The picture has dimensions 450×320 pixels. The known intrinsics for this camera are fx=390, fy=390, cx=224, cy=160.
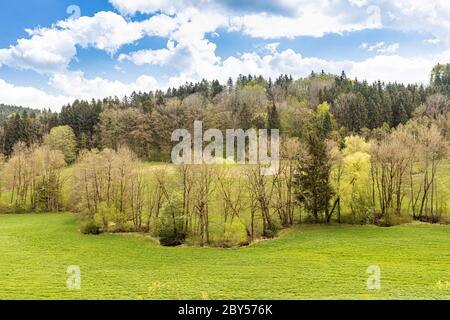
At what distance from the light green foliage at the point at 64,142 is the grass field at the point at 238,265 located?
5478 cm

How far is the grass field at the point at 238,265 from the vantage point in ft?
93.3

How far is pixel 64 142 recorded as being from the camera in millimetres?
111500

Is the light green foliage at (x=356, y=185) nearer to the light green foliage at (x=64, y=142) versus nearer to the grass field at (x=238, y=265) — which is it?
the grass field at (x=238, y=265)

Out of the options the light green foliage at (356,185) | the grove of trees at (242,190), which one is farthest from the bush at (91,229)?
the light green foliage at (356,185)

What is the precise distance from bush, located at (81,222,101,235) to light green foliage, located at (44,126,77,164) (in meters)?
60.0

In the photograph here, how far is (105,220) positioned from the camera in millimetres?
54719

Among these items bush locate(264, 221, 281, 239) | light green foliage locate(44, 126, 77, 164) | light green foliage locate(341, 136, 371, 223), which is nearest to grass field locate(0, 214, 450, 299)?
bush locate(264, 221, 281, 239)

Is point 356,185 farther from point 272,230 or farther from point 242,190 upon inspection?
point 242,190

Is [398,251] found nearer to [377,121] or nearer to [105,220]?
[105,220]

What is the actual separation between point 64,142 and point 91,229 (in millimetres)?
64647

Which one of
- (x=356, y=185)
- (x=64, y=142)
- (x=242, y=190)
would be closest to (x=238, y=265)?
(x=242, y=190)

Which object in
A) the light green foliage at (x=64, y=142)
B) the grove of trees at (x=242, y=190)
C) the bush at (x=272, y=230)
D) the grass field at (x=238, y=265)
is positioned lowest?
the grass field at (x=238, y=265)

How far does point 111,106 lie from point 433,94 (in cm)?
11131

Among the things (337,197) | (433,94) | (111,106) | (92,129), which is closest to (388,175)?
(337,197)
